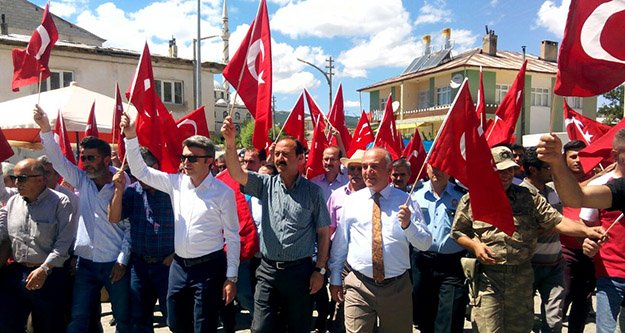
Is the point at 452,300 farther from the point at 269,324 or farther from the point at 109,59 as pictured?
the point at 109,59

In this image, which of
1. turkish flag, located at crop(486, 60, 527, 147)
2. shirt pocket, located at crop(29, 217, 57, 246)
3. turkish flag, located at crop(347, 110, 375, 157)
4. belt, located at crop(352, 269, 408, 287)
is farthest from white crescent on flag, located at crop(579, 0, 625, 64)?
turkish flag, located at crop(347, 110, 375, 157)

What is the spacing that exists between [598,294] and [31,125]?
24.7 ft

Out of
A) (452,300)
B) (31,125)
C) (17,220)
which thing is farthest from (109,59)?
(452,300)

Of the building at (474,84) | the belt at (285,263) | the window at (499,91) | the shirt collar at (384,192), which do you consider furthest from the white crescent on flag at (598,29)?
the window at (499,91)

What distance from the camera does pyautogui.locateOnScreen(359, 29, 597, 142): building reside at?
33062 millimetres

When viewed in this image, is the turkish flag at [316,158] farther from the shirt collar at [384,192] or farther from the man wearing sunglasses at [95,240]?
the man wearing sunglasses at [95,240]

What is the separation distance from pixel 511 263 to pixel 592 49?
167 centimetres

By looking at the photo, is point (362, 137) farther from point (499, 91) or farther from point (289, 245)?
point (499, 91)

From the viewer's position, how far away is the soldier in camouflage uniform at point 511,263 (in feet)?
12.6

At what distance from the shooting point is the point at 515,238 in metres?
3.82

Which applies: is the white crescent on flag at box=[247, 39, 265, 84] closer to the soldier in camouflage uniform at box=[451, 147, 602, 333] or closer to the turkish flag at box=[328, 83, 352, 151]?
the soldier in camouflage uniform at box=[451, 147, 602, 333]

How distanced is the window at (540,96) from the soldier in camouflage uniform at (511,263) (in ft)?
113

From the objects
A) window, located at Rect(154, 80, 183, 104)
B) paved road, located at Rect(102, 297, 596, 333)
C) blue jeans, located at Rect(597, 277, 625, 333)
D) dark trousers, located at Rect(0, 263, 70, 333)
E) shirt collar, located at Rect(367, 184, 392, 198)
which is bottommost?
paved road, located at Rect(102, 297, 596, 333)

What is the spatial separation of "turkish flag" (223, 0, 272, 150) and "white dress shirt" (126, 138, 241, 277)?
3.06ft
